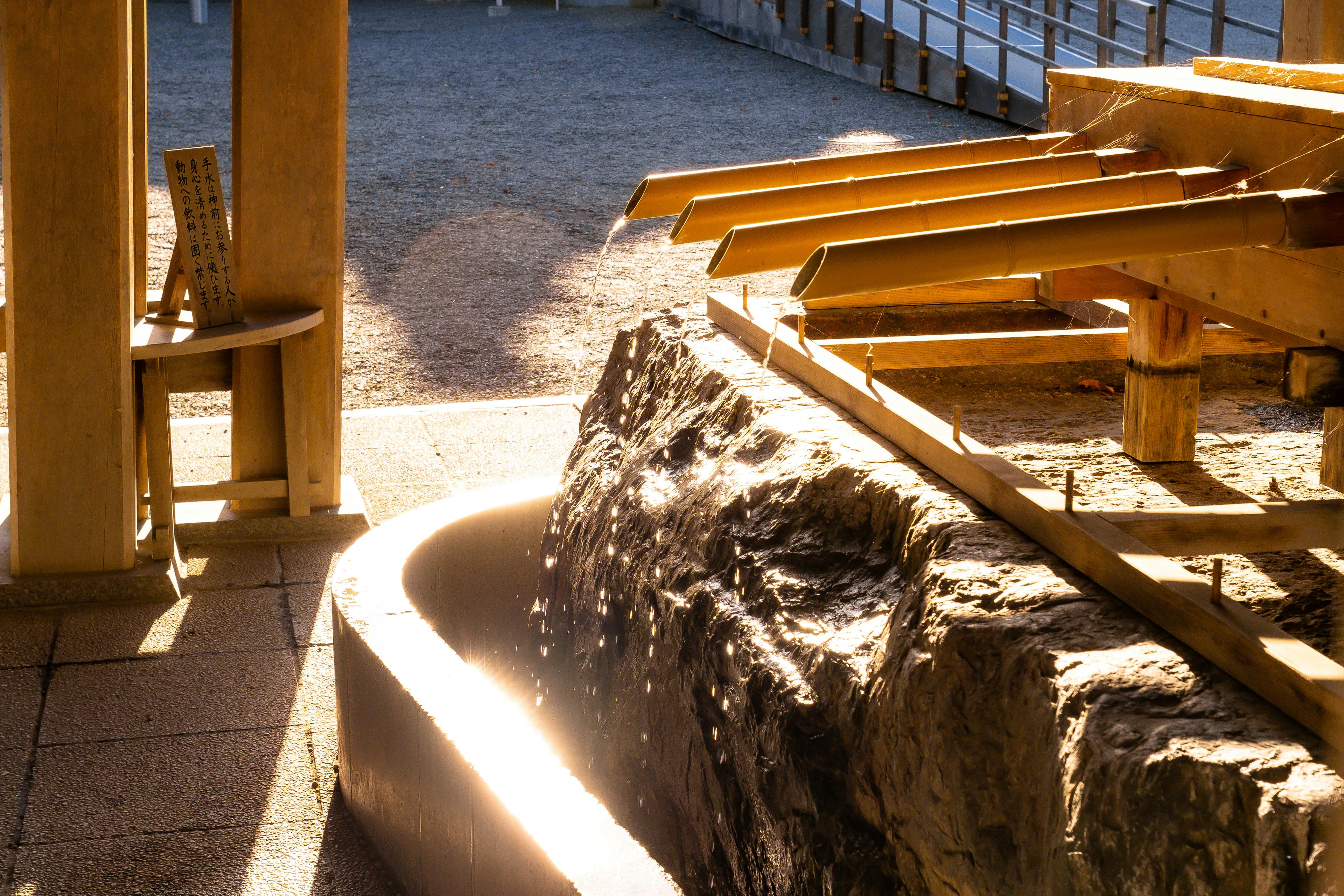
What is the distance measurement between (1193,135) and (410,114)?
11.4 meters

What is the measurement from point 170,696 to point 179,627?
16.4 inches

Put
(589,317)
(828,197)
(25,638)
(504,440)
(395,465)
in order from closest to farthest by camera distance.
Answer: (828,197), (25,638), (395,465), (504,440), (589,317)

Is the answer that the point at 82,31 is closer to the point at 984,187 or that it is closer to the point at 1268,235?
the point at 984,187

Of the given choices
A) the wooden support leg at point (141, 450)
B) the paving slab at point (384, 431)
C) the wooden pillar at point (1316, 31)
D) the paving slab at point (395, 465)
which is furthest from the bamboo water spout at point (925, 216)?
the paving slab at point (384, 431)

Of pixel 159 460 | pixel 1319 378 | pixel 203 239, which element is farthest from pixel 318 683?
pixel 1319 378

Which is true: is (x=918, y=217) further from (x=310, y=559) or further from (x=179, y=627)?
(x=310, y=559)

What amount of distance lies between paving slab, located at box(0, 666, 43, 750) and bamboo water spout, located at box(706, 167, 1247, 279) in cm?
223

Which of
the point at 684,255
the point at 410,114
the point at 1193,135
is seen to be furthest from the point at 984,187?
the point at 410,114

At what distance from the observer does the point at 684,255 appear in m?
8.48

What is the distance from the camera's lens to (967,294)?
3.47m

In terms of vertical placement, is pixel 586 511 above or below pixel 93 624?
above

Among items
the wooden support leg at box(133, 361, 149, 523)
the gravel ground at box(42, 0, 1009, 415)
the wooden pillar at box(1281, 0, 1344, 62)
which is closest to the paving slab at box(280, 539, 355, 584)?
the wooden support leg at box(133, 361, 149, 523)

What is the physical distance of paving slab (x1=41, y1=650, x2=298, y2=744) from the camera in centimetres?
324

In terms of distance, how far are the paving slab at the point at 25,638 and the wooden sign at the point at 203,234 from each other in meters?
0.99
